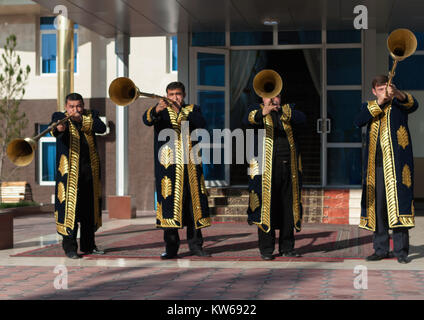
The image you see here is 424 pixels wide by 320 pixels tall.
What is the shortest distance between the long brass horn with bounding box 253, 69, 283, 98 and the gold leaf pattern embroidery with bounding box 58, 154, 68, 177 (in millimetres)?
2163

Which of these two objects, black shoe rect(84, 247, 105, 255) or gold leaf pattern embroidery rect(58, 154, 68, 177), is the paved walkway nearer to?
black shoe rect(84, 247, 105, 255)

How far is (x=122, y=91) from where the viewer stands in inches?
284

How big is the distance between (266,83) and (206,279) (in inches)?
81.5

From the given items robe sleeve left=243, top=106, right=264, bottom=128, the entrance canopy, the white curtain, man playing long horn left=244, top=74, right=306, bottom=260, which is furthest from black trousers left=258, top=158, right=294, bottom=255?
the white curtain

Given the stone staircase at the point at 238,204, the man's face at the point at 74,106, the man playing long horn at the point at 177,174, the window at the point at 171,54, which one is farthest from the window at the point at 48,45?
the man playing long horn at the point at 177,174

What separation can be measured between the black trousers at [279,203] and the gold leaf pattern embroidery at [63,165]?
213cm

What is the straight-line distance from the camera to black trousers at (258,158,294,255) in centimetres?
745

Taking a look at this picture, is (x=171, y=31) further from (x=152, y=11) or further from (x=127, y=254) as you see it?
(x=127, y=254)

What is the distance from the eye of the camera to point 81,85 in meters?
18.3

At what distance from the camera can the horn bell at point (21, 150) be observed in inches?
284

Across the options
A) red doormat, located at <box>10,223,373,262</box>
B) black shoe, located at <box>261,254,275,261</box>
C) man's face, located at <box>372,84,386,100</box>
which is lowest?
red doormat, located at <box>10,223,373,262</box>

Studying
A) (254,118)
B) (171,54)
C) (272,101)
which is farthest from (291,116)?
(171,54)
